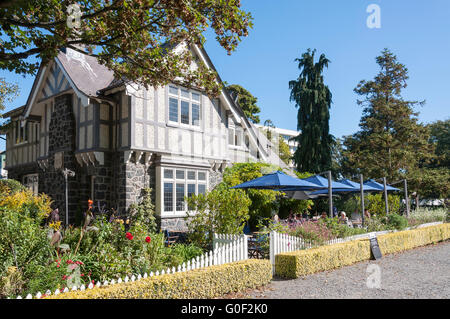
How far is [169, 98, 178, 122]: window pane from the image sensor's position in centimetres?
1426

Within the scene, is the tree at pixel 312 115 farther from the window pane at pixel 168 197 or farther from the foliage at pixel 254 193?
the window pane at pixel 168 197

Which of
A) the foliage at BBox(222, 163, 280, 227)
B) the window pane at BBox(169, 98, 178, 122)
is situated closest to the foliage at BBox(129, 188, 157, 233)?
the window pane at BBox(169, 98, 178, 122)

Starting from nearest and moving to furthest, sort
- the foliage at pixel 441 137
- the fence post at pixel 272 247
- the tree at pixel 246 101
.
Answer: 1. the fence post at pixel 272 247
2. the tree at pixel 246 101
3. the foliage at pixel 441 137

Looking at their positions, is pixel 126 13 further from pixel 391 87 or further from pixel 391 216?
pixel 391 87

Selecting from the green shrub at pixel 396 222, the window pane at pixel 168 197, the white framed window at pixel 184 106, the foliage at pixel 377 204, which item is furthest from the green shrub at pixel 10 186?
the foliage at pixel 377 204

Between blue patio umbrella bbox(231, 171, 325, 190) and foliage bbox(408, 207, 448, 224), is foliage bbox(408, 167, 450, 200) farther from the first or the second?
blue patio umbrella bbox(231, 171, 325, 190)

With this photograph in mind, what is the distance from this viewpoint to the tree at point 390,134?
24594 mm

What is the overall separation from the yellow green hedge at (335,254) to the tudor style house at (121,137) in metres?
6.24

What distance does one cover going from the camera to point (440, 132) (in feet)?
119

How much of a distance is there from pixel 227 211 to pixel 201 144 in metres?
5.74

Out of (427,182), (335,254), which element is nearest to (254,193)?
(335,254)

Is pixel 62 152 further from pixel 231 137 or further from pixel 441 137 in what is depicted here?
pixel 441 137
